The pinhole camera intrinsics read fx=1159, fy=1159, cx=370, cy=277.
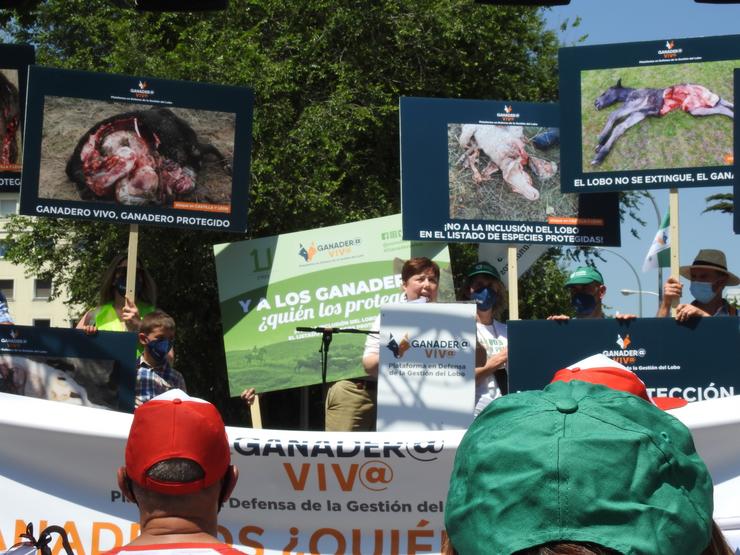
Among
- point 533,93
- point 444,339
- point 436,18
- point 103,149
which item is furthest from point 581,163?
point 533,93

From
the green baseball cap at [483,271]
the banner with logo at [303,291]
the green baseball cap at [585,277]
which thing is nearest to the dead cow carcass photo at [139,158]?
the banner with logo at [303,291]

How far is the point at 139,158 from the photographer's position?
7305mm

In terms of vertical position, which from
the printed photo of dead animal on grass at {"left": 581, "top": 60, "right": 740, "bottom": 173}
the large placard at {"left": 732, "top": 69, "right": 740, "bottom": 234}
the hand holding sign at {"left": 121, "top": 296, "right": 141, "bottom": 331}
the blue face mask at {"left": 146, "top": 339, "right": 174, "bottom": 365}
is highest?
the printed photo of dead animal on grass at {"left": 581, "top": 60, "right": 740, "bottom": 173}

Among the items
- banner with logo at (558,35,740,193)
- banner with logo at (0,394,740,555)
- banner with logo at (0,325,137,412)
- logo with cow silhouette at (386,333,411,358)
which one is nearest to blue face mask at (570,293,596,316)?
banner with logo at (558,35,740,193)

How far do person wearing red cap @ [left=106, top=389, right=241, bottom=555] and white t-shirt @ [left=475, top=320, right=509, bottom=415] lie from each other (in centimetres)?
367

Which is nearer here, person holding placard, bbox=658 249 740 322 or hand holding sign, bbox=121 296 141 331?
person holding placard, bbox=658 249 740 322

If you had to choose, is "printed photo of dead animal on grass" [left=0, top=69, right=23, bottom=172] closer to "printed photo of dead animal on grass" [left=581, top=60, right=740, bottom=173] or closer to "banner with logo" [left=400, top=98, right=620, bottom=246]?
"banner with logo" [left=400, top=98, right=620, bottom=246]

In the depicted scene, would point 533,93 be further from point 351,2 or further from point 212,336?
point 212,336

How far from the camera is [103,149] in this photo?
287 inches

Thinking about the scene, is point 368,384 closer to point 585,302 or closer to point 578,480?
point 585,302

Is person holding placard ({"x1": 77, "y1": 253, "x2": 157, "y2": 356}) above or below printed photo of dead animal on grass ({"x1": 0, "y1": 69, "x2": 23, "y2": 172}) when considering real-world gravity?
below

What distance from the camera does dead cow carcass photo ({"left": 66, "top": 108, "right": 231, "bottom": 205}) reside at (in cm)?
725

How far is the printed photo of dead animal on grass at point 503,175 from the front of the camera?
23.6ft

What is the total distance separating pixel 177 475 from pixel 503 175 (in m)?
4.98
